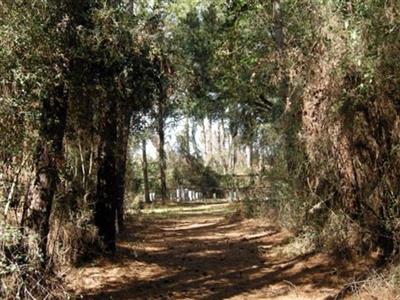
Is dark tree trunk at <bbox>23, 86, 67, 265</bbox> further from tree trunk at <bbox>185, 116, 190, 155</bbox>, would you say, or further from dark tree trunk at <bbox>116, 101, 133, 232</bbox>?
tree trunk at <bbox>185, 116, 190, 155</bbox>

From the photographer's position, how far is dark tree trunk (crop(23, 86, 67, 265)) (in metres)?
6.94

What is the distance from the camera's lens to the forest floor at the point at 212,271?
335 inches

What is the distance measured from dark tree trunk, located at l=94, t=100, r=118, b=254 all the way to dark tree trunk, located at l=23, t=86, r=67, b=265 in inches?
126

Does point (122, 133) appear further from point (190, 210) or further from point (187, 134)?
point (187, 134)

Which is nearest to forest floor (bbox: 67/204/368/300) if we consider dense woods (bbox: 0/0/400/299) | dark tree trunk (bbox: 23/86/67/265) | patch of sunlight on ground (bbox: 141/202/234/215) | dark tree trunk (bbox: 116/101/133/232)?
dense woods (bbox: 0/0/400/299)

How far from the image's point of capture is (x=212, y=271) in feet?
34.1

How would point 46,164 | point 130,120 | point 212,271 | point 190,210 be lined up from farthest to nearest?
1. point 190,210
2. point 130,120
3. point 212,271
4. point 46,164

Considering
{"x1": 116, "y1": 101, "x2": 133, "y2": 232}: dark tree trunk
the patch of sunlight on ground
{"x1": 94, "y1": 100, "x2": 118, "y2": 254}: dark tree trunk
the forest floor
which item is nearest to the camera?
the forest floor

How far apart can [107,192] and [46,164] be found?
13.1 ft

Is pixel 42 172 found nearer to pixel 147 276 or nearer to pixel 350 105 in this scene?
pixel 147 276

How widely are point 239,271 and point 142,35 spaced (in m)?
5.08

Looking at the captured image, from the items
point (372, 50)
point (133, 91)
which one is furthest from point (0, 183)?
point (372, 50)

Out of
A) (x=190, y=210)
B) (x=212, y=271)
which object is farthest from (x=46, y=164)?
(x=190, y=210)

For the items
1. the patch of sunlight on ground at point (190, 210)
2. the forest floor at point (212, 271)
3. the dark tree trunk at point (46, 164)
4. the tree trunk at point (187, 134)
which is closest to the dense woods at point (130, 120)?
the dark tree trunk at point (46, 164)
